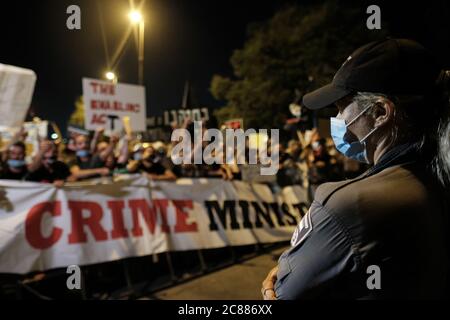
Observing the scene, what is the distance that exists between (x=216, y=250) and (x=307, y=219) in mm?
6003

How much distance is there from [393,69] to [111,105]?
6354mm

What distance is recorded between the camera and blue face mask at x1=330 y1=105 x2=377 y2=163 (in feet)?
4.60

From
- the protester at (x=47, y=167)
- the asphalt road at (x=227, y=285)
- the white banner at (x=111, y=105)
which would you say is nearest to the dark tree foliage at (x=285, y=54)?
the white banner at (x=111, y=105)

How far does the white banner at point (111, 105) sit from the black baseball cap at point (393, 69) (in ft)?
19.8

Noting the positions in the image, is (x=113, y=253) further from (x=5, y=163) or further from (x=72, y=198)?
(x=5, y=163)

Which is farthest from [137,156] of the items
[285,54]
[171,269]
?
[285,54]

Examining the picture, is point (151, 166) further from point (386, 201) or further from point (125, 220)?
point (386, 201)

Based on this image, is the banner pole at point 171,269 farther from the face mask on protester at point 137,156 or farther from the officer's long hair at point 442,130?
the officer's long hair at point 442,130

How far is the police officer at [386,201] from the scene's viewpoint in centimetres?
111

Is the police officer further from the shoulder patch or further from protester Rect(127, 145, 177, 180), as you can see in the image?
protester Rect(127, 145, 177, 180)

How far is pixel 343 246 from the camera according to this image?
1141 millimetres

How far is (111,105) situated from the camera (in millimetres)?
6961

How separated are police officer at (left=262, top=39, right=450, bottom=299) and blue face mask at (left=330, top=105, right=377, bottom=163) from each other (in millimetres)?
46

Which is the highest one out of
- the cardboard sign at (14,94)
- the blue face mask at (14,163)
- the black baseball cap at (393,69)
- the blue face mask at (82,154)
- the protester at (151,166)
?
the cardboard sign at (14,94)
